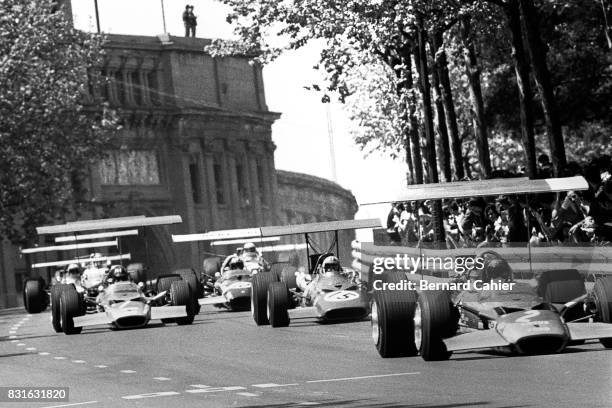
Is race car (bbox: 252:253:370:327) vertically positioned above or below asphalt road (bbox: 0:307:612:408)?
above

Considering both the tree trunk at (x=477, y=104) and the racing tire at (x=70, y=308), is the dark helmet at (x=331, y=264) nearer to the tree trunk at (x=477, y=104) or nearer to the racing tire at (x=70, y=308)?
the racing tire at (x=70, y=308)

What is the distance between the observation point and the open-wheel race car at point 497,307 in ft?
73.9

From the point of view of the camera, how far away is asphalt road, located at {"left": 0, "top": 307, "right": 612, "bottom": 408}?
18875 millimetres

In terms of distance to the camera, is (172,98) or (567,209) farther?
(172,98)

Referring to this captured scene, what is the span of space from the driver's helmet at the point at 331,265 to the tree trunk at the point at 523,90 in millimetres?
6280

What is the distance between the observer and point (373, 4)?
44875mm

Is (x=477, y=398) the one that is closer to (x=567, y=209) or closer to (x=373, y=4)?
(x=567, y=209)

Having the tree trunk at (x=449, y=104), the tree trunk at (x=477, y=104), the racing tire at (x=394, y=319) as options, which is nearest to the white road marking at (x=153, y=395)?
the racing tire at (x=394, y=319)

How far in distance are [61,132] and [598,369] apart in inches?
2440

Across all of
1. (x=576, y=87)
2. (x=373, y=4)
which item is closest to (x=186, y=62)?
(x=576, y=87)

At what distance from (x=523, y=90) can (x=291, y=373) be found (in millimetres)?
20627

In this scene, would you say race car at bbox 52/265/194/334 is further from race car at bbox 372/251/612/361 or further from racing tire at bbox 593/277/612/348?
racing tire at bbox 593/277/612/348

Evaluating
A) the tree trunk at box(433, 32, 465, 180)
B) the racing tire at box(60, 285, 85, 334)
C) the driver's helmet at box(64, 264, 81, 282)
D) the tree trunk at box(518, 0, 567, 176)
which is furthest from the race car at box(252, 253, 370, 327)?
the tree trunk at box(433, 32, 465, 180)

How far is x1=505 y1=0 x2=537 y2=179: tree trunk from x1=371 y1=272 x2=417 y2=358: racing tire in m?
17.9
